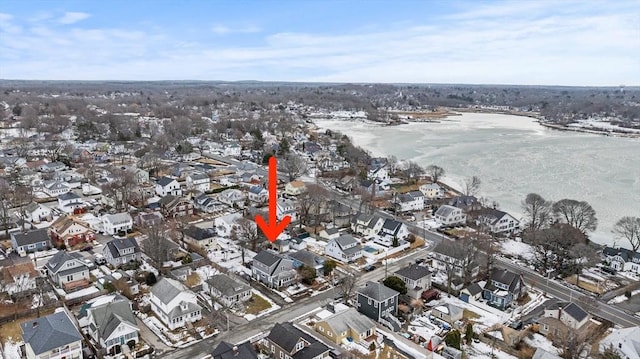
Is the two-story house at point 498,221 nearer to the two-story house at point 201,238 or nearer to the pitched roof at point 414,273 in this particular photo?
the pitched roof at point 414,273

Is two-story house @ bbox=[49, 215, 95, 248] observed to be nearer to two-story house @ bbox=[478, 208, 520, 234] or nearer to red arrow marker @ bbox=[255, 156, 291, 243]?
red arrow marker @ bbox=[255, 156, 291, 243]

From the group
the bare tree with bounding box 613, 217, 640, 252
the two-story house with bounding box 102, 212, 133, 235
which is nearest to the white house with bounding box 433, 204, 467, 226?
the bare tree with bounding box 613, 217, 640, 252

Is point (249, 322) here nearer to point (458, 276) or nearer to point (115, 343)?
point (115, 343)

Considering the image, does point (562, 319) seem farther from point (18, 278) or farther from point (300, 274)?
point (18, 278)

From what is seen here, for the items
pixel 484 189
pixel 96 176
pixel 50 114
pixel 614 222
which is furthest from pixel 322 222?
pixel 50 114

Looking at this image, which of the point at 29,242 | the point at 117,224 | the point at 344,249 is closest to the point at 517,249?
the point at 344,249

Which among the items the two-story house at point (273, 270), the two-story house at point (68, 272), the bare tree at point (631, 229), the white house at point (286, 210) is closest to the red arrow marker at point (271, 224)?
the white house at point (286, 210)
